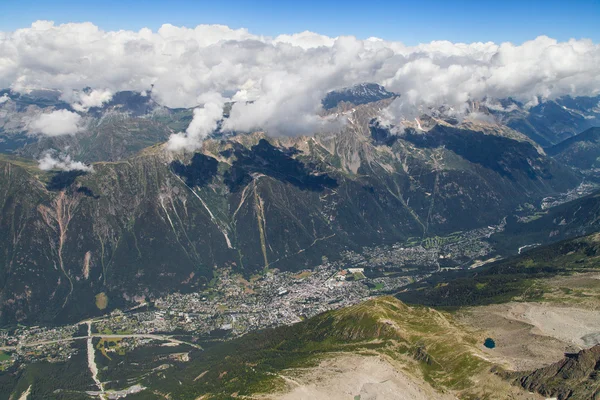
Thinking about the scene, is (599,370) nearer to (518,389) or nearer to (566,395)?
(566,395)

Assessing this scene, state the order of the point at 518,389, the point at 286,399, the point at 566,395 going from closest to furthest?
the point at 566,395, the point at 518,389, the point at 286,399

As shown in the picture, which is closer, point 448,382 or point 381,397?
point 381,397

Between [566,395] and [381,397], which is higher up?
[566,395]

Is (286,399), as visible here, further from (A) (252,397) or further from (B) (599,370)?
(B) (599,370)

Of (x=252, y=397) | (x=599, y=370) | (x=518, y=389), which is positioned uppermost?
(x=599, y=370)

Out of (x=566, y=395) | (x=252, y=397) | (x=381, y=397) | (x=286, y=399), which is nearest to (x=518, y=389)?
(x=566, y=395)

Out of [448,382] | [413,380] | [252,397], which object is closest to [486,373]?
[448,382]

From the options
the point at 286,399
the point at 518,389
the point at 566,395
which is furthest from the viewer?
the point at 286,399
